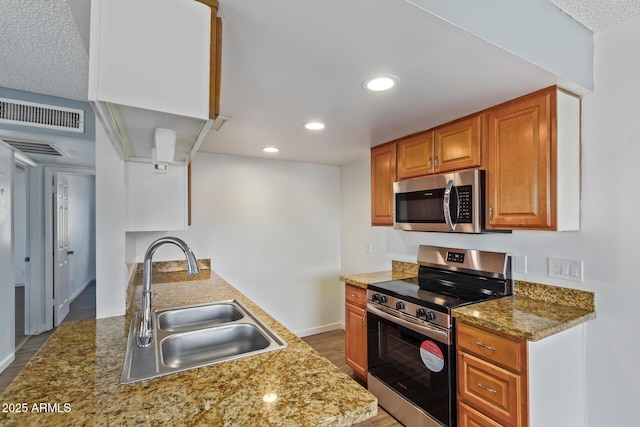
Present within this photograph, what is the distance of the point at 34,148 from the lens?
106 inches

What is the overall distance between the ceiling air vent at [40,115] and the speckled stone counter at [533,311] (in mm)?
2814

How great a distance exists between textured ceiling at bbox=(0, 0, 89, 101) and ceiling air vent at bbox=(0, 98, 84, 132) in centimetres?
10

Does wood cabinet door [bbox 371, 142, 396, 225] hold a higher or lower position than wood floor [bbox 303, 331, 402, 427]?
higher

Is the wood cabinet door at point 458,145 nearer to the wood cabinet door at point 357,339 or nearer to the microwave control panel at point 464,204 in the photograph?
the microwave control panel at point 464,204

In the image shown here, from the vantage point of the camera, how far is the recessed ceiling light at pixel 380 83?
4.82ft

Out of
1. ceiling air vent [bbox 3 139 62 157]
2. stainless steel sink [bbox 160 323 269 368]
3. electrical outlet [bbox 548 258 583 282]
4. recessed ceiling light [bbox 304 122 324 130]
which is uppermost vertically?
recessed ceiling light [bbox 304 122 324 130]

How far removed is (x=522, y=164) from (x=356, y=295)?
1537 mm

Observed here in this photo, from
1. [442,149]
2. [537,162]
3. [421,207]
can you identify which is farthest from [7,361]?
[537,162]

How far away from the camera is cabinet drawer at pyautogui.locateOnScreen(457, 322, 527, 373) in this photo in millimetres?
1406

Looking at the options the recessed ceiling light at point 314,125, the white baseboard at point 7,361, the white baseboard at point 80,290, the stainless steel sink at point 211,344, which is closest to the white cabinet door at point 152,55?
the stainless steel sink at point 211,344

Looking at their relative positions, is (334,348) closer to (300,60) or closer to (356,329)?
(356,329)

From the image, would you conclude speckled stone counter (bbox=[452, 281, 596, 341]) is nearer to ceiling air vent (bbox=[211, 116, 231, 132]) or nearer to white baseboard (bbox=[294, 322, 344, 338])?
ceiling air vent (bbox=[211, 116, 231, 132])

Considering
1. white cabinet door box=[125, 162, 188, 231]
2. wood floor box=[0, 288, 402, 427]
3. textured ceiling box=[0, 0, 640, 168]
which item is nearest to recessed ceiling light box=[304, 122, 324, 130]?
textured ceiling box=[0, 0, 640, 168]

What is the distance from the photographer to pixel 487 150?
72.6 inches
